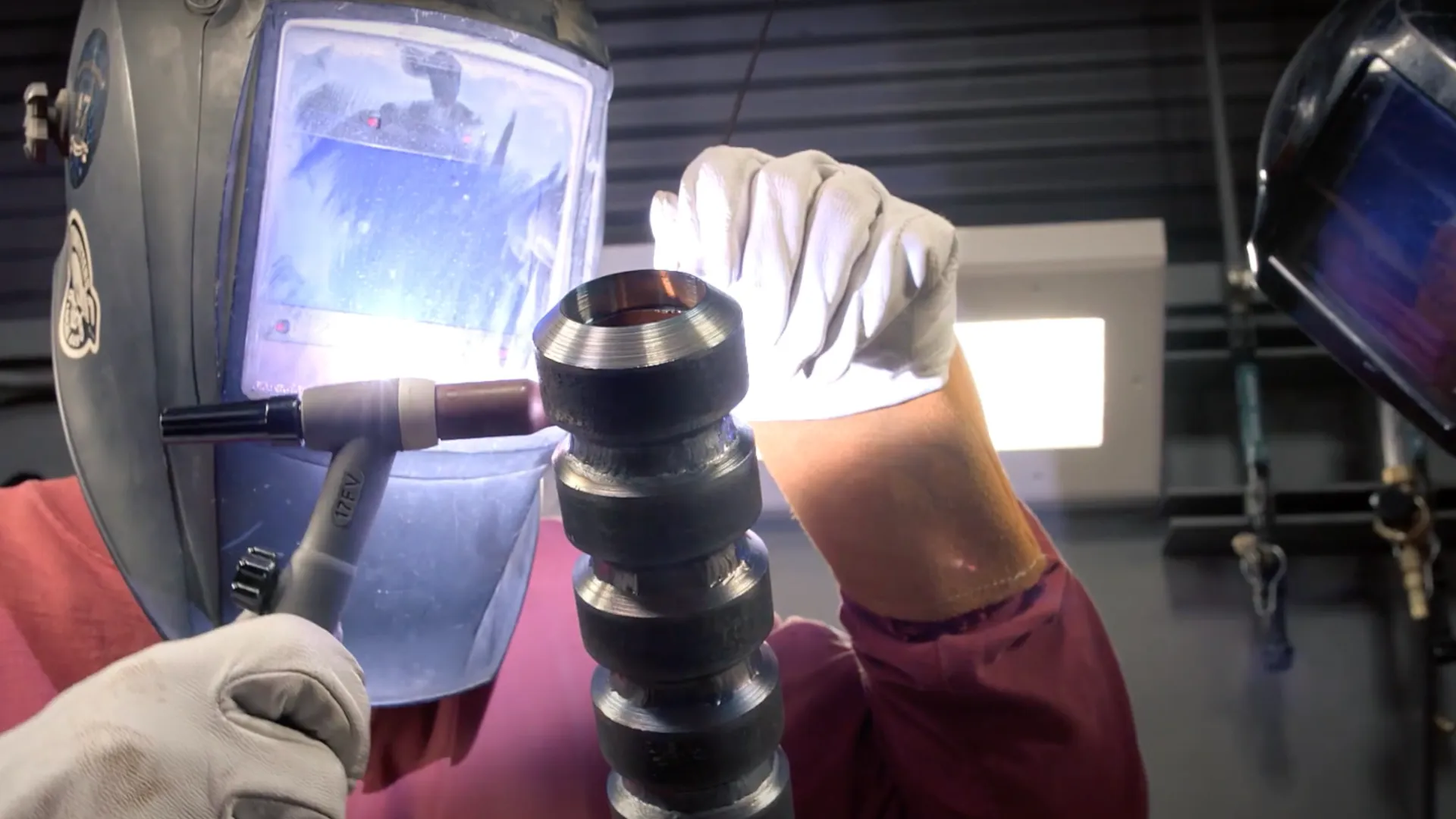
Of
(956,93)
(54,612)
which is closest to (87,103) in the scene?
(54,612)

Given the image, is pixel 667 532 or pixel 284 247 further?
pixel 284 247

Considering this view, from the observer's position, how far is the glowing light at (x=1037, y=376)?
152 centimetres

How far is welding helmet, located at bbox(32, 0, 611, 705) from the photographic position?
3.02ft

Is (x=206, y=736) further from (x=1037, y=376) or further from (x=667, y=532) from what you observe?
(x=1037, y=376)

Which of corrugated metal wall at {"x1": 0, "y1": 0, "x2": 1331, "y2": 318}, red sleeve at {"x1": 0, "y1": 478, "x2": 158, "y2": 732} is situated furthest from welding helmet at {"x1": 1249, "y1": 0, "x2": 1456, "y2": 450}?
red sleeve at {"x1": 0, "y1": 478, "x2": 158, "y2": 732}

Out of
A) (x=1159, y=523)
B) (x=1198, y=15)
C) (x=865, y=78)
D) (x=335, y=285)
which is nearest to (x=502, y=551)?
(x=335, y=285)

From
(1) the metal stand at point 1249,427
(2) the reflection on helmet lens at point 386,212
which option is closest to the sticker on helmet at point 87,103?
(2) the reflection on helmet lens at point 386,212

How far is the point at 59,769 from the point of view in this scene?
615mm

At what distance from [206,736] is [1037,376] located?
122 centimetres

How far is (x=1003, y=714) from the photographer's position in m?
1.04

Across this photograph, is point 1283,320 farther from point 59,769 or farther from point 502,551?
point 59,769

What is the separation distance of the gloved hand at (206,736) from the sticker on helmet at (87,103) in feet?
1.70

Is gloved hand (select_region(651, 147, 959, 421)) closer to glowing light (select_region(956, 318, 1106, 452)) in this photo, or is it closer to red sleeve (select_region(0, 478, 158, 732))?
glowing light (select_region(956, 318, 1106, 452))

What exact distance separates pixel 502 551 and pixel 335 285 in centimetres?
31
